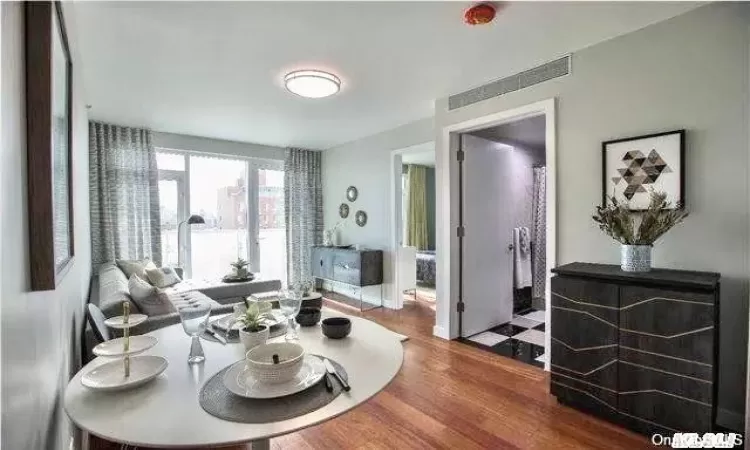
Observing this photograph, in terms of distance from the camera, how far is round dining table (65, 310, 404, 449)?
79 cm

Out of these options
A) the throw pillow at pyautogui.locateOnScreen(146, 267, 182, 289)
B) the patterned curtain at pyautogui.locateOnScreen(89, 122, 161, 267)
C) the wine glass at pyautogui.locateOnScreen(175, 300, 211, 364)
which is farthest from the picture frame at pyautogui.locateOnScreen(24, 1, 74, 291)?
the patterned curtain at pyautogui.locateOnScreen(89, 122, 161, 267)

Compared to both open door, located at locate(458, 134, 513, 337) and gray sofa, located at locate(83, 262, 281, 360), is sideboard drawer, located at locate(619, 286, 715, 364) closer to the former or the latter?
open door, located at locate(458, 134, 513, 337)

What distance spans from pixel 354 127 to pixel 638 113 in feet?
10.0

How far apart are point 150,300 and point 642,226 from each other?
311 cm

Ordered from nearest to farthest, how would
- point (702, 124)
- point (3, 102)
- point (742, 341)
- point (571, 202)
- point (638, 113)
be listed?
point (3, 102) < point (742, 341) < point (702, 124) < point (638, 113) < point (571, 202)

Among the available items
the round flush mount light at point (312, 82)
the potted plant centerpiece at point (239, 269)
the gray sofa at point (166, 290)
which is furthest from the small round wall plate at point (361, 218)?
the round flush mount light at point (312, 82)

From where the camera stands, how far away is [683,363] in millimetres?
1750

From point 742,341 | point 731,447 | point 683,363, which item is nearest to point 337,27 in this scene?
point 683,363

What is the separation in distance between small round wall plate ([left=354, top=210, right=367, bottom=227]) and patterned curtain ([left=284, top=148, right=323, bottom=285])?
95 centimetres

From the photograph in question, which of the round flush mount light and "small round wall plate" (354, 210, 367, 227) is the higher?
the round flush mount light

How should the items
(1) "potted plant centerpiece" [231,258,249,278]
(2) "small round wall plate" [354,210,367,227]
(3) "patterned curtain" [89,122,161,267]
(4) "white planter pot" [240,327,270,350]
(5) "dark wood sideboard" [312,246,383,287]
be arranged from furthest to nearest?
(2) "small round wall plate" [354,210,367,227]
(5) "dark wood sideboard" [312,246,383,287]
(1) "potted plant centerpiece" [231,258,249,278]
(3) "patterned curtain" [89,122,161,267]
(4) "white planter pot" [240,327,270,350]

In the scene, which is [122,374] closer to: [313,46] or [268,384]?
[268,384]

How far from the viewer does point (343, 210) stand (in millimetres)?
5453

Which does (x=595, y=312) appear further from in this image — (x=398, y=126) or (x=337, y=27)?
(x=398, y=126)
